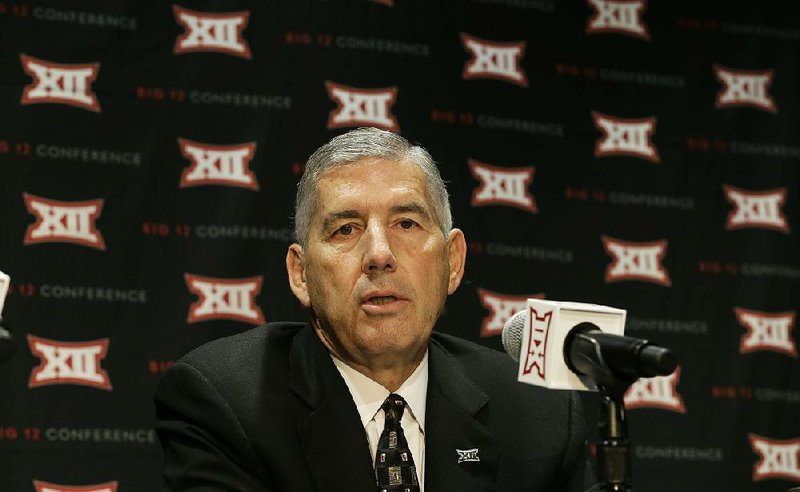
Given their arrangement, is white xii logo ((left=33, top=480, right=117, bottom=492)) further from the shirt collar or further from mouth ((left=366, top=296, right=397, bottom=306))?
mouth ((left=366, top=296, right=397, bottom=306))

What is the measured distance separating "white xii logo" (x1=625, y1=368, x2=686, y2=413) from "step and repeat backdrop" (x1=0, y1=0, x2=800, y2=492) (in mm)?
11

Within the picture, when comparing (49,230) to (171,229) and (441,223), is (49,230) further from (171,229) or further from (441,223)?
(441,223)

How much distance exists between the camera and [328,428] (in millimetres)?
2414

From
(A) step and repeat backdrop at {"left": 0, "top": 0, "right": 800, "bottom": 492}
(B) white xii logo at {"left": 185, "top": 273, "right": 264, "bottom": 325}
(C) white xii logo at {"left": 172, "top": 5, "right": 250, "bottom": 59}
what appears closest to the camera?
(A) step and repeat backdrop at {"left": 0, "top": 0, "right": 800, "bottom": 492}

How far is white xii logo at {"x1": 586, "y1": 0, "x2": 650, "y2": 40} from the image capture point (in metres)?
4.60

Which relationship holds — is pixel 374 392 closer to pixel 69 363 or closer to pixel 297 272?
pixel 297 272

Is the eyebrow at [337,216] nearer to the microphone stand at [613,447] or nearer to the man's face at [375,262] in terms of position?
the man's face at [375,262]

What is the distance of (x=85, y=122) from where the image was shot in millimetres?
3824

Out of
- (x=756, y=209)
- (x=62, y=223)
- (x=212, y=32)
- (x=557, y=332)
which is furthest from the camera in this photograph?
(x=756, y=209)

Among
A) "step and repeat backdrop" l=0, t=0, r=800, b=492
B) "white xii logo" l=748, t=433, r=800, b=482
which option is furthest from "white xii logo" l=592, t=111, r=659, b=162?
"white xii logo" l=748, t=433, r=800, b=482

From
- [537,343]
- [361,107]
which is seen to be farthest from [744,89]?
[537,343]

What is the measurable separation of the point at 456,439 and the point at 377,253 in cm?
49

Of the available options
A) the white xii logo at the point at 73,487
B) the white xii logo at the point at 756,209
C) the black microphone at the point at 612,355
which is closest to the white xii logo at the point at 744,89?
the white xii logo at the point at 756,209

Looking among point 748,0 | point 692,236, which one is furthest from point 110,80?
point 748,0
